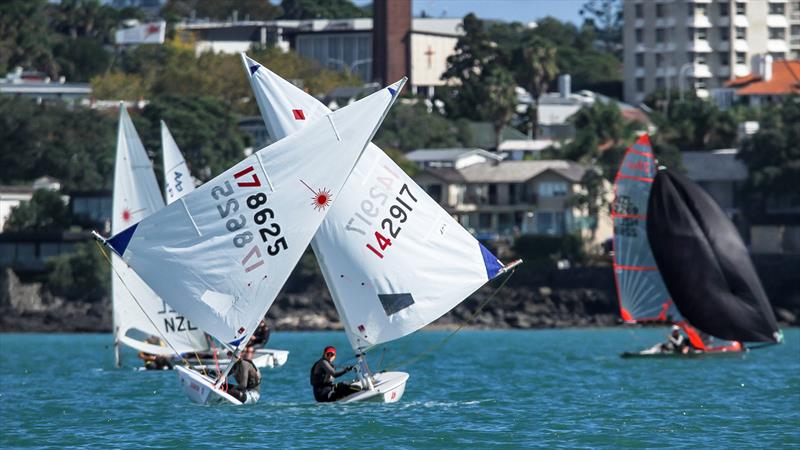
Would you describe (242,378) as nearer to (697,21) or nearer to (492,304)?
(492,304)

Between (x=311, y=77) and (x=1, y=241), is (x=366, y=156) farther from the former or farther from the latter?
(x=311, y=77)

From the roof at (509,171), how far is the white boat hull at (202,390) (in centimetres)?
8048

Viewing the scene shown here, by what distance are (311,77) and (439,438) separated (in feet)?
452

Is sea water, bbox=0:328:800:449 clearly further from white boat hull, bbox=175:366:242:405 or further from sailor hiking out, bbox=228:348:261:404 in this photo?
sailor hiking out, bbox=228:348:261:404

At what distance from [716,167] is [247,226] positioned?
88.3 meters

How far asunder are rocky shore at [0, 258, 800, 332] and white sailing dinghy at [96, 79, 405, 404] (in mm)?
71617

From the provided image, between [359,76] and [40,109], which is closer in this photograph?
[40,109]

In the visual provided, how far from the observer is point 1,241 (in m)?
113

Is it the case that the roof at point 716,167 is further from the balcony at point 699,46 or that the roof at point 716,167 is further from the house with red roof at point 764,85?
the balcony at point 699,46

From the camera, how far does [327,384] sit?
125ft

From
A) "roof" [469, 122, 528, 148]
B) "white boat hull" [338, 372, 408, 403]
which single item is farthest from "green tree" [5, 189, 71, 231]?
"white boat hull" [338, 372, 408, 403]

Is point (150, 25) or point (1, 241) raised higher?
point (150, 25)

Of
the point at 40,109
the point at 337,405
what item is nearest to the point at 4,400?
the point at 337,405

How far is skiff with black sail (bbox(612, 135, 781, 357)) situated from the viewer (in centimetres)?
5872
